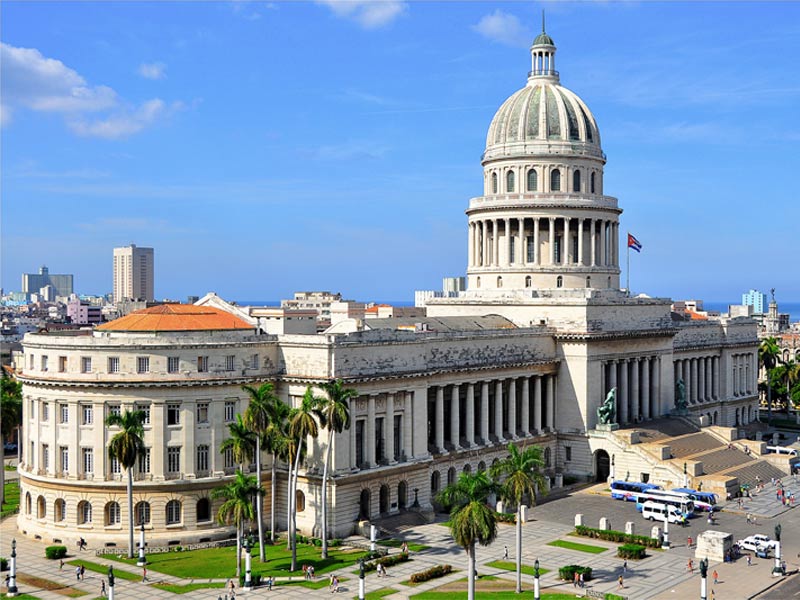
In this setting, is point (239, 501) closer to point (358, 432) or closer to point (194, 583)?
point (194, 583)

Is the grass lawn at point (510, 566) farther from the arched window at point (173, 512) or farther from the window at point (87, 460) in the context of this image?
the window at point (87, 460)

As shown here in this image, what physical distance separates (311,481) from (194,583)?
15.2 meters

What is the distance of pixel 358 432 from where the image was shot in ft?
270

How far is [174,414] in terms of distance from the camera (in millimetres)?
77500

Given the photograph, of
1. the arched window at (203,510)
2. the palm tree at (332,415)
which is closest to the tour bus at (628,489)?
the palm tree at (332,415)

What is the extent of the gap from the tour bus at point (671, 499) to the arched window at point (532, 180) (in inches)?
1660

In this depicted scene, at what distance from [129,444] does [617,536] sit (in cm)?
3910

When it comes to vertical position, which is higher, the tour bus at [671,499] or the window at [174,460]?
the window at [174,460]

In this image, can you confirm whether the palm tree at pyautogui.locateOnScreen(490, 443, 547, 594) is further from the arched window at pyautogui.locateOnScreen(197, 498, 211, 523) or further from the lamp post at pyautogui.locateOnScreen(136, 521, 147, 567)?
the lamp post at pyautogui.locateOnScreen(136, 521, 147, 567)

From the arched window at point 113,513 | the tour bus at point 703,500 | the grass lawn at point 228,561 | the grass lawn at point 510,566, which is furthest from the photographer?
the tour bus at point 703,500

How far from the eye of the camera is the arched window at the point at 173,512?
76.7 metres

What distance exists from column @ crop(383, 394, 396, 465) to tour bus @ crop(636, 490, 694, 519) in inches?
942

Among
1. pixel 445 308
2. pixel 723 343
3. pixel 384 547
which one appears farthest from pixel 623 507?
pixel 723 343

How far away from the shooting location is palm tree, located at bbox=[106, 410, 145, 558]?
70812 mm
